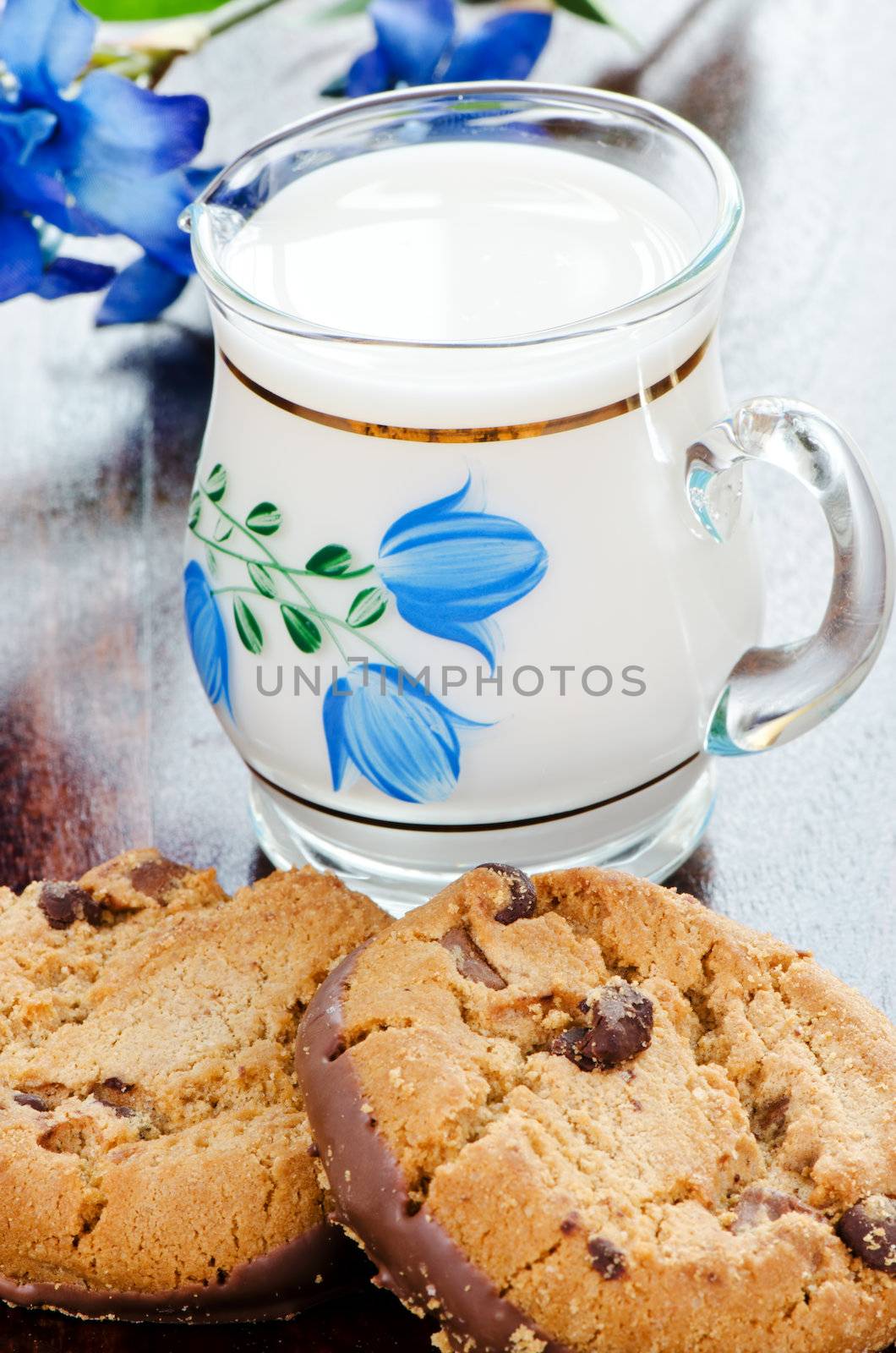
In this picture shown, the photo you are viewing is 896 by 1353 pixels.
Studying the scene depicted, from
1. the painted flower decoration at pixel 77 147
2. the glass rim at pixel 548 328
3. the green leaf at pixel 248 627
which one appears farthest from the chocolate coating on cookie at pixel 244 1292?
the painted flower decoration at pixel 77 147

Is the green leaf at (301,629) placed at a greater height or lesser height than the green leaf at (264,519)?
lesser

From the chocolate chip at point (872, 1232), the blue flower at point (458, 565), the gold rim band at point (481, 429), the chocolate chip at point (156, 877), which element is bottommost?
the chocolate chip at point (156, 877)

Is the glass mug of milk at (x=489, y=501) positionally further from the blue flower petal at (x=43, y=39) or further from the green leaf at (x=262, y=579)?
the blue flower petal at (x=43, y=39)

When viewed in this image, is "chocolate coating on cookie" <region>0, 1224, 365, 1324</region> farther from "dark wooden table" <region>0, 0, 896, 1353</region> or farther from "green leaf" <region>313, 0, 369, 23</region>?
"green leaf" <region>313, 0, 369, 23</region>

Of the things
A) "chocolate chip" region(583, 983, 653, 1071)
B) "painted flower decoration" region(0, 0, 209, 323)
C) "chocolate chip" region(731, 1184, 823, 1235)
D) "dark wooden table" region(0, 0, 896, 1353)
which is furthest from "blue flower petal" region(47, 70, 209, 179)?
"chocolate chip" region(731, 1184, 823, 1235)

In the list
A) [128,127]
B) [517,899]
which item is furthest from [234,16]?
[517,899]

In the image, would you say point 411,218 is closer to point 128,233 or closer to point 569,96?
point 569,96

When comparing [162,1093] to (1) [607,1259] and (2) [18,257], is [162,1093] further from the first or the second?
(2) [18,257]
